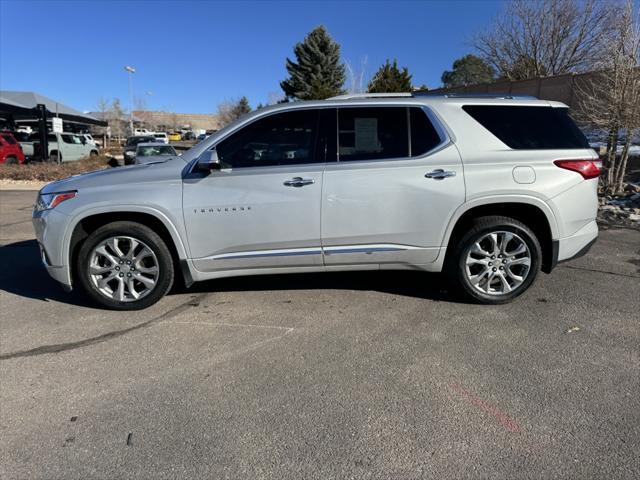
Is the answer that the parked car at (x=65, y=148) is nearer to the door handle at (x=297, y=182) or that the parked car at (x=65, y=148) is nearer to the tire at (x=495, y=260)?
the door handle at (x=297, y=182)

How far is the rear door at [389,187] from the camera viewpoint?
3.87 m

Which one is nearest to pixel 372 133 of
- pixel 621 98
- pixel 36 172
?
pixel 621 98

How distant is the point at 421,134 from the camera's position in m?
4.00

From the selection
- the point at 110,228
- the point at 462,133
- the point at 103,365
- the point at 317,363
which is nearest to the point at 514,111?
the point at 462,133

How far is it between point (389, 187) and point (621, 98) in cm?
878

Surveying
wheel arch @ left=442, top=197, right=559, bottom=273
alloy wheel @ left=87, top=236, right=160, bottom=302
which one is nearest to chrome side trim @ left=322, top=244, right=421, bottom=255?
wheel arch @ left=442, top=197, right=559, bottom=273

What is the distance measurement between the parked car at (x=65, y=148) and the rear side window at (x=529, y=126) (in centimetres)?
2277

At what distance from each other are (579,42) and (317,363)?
2855 cm

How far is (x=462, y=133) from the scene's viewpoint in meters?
3.99

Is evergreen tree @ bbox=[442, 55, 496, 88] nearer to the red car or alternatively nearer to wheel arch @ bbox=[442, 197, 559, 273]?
the red car

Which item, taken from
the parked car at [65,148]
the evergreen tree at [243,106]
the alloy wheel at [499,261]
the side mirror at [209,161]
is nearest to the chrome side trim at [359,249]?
the alloy wheel at [499,261]

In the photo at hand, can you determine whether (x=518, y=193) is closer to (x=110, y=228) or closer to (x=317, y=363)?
(x=317, y=363)

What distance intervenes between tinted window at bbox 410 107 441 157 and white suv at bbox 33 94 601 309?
0.03ft

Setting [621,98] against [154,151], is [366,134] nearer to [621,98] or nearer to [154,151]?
[621,98]
